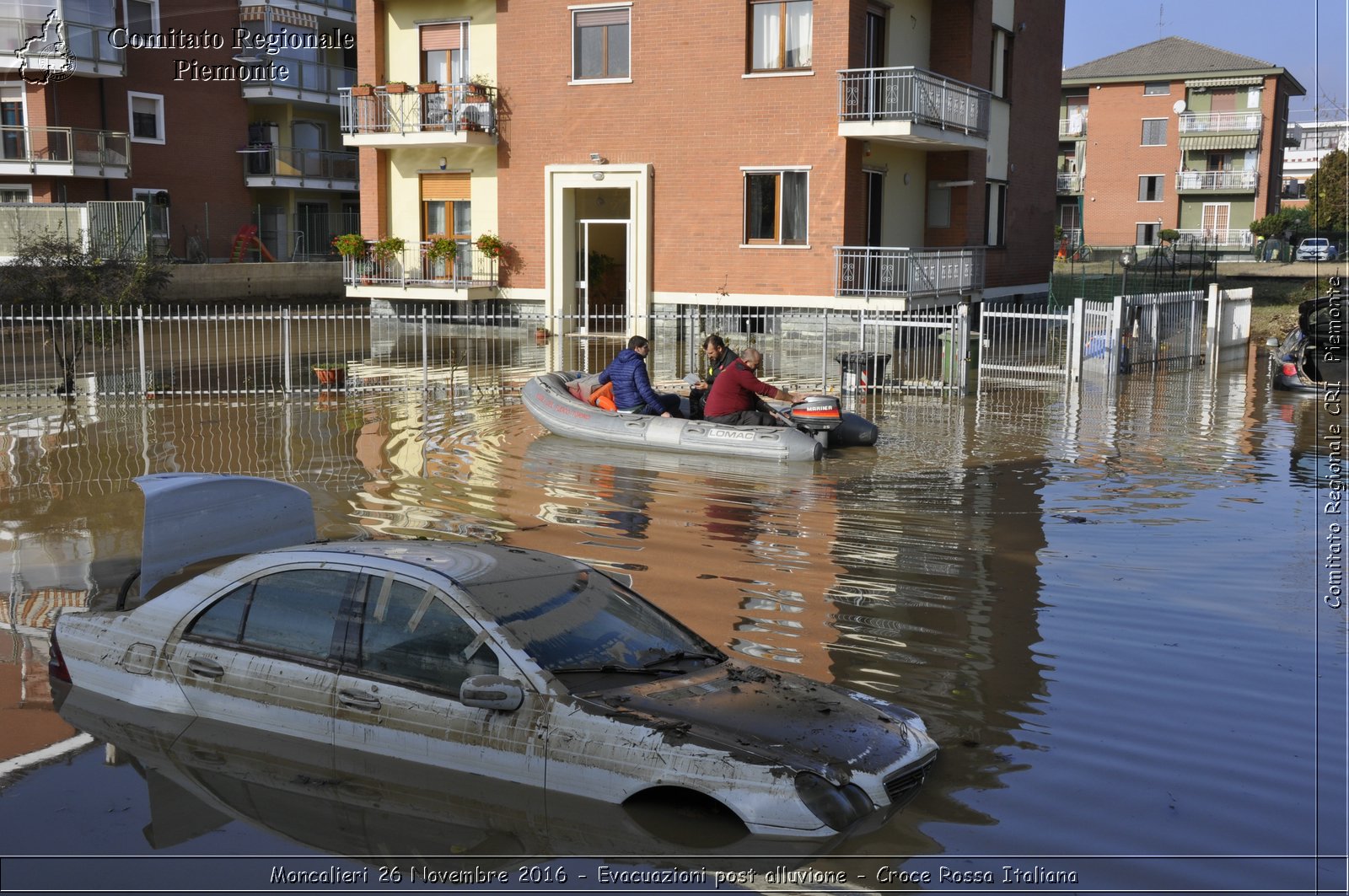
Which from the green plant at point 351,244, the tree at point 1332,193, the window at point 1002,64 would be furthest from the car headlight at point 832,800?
the tree at point 1332,193

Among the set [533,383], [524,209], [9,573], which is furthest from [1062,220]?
[9,573]

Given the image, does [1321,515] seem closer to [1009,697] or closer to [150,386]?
[1009,697]

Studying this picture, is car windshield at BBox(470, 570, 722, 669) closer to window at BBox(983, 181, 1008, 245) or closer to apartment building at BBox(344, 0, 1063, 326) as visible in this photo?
apartment building at BBox(344, 0, 1063, 326)

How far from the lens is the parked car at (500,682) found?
5625 mm

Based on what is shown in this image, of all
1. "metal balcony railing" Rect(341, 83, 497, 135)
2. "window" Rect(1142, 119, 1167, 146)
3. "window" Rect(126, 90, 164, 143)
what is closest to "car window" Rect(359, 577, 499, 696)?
"metal balcony railing" Rect(341, 83, 497, 135)

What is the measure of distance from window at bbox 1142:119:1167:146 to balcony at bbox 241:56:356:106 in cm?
3889

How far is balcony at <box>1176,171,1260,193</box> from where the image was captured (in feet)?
208

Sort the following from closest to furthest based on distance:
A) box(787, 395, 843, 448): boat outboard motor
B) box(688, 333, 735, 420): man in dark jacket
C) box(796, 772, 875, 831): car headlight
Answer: box(796, 772, 875, 831): car headlight < box(787, 395, 843, 448): boat outboard motor < box(688, 333, 735, 420): man in dark jacket

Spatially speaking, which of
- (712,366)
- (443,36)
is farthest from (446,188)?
(712,366)

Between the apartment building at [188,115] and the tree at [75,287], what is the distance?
14.0m

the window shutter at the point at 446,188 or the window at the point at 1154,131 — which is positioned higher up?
the window at the point at 1154,131

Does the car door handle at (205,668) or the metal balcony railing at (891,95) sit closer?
the car door handle at (205,668)

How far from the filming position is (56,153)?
37438 millimetres

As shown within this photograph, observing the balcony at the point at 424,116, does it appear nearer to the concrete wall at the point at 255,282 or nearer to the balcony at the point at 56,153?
the concrete wall at the point at 255,282
